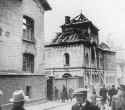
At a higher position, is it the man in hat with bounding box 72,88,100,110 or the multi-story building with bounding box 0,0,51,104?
the multi-story building with bounding box 0,0,51,104

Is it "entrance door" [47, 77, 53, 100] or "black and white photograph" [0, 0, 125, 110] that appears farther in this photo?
"entrance door" [47, 77, 53, 100]

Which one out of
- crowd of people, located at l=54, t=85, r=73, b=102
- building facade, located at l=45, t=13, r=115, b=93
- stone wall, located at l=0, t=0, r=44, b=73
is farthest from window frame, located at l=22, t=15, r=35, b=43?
building facade, located at l=45, t=13, r=115, b=93

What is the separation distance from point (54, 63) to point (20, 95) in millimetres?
24432

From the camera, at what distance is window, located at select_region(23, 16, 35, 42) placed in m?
15.1

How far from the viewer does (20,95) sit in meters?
4.52

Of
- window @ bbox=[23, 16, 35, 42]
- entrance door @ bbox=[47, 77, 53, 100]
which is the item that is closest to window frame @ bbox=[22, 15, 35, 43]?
window @ bbox=[23, 16, 35, 42]

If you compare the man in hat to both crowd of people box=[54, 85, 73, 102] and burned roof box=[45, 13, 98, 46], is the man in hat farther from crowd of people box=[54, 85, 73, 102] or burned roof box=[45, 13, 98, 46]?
burned roof box=[45, 13, 98, 46]

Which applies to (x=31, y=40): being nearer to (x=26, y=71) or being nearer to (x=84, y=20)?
(x=26, y=71)

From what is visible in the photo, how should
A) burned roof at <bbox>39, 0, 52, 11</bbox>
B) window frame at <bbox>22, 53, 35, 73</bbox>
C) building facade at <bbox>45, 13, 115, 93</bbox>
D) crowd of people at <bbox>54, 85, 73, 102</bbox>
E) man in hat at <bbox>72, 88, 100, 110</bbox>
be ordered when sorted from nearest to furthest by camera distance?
man in hat at <bbox>72, 88, 100, 110</bbox>
window frame at <bbox>22, 53, 35, 73</bbox>
burned roof at <bbox>39, 0, 52, 11</bbox>
crowd of people at <bbox>54, 85, 73, 102</bbox>
building facade at <bbox>45, 13, 115, 93</bbox>

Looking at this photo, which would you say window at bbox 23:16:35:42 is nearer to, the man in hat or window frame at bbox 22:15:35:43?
window frame at bbox 22:15:35:43

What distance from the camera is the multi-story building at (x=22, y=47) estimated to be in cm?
1268

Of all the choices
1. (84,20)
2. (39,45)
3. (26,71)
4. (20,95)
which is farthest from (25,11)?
(84,20)

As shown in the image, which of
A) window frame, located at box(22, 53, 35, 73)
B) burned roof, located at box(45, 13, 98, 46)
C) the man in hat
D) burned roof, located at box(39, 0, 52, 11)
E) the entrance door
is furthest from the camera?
burned roof, located at box(45, 13, 98, 46)

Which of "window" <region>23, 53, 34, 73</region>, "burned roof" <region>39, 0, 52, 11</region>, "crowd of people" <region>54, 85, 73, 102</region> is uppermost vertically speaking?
"burned roof" <region>39, 0, 52, 11</region>
